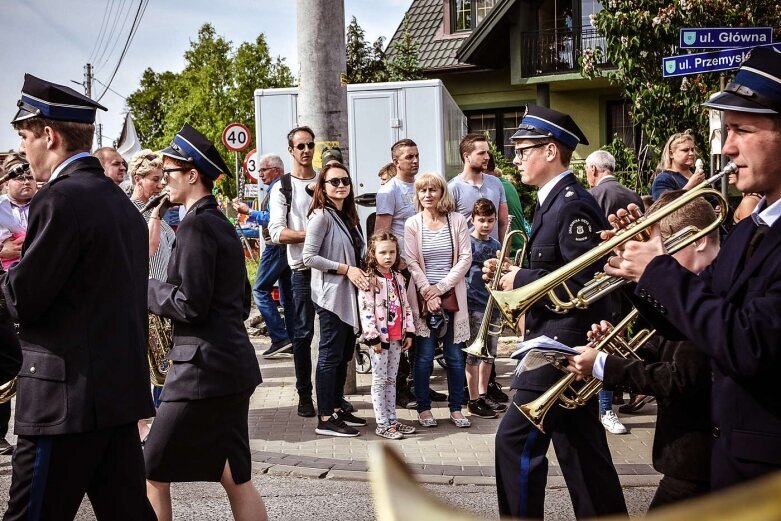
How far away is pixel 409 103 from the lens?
12500 mm

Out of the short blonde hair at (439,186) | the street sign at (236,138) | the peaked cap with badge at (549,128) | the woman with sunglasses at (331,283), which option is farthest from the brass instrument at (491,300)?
the street sign at (236,138)

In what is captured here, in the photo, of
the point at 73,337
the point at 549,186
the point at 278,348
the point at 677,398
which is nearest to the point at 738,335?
the point at 677,398

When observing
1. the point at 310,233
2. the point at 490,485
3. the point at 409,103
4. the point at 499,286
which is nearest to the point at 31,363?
the point at 499,286

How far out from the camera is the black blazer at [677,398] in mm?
3197

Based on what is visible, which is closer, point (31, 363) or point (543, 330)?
point (31, 363)

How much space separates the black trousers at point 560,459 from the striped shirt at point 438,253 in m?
3.45

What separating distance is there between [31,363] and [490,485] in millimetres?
3308

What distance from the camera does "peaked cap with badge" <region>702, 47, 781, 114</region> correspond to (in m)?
2.56

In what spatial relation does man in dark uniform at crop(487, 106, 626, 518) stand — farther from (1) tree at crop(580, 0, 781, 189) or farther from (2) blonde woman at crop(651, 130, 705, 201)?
(1) tree at crop(580, 0, 781, 189)

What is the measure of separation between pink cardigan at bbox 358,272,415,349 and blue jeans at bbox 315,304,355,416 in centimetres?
22

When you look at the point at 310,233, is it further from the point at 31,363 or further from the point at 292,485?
the point at 31,363

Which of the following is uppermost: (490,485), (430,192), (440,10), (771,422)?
(440,10)

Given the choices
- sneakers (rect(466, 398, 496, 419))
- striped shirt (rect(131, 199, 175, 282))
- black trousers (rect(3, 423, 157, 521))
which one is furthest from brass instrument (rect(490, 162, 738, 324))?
sneakers (rect(466, 398, 496, 419))

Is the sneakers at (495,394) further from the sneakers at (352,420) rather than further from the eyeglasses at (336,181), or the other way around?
the eyeglasses at (336,181)
